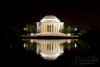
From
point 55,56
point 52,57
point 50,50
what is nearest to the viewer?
point 52,57

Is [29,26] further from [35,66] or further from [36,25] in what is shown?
[35,66]

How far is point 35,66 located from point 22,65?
703mm

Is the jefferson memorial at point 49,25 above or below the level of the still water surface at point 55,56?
above

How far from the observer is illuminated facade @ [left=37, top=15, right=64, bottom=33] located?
73000 millimetres

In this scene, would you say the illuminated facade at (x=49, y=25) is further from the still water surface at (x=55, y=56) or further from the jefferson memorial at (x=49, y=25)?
the still water surface at (x=55, y=56)

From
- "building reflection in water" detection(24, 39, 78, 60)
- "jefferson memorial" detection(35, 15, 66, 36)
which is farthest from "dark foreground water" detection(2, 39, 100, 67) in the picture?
"jefferson memorial" detection(35, 15, 66, 36)

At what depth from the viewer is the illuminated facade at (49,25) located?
7300cm

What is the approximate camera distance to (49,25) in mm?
73688

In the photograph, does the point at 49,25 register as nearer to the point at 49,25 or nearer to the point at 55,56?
the point at 49,25

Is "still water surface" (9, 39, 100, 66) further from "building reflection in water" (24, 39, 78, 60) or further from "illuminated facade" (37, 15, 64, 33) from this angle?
"illuminated facade" (37, 15, 64, 33)

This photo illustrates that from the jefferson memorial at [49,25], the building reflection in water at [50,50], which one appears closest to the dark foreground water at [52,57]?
the building reflection in water at [50,50]

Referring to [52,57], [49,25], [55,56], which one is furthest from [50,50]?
[49,25]

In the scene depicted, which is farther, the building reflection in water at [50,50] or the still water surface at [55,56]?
the building reflection in water at [50,50]

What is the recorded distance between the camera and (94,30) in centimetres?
5266
